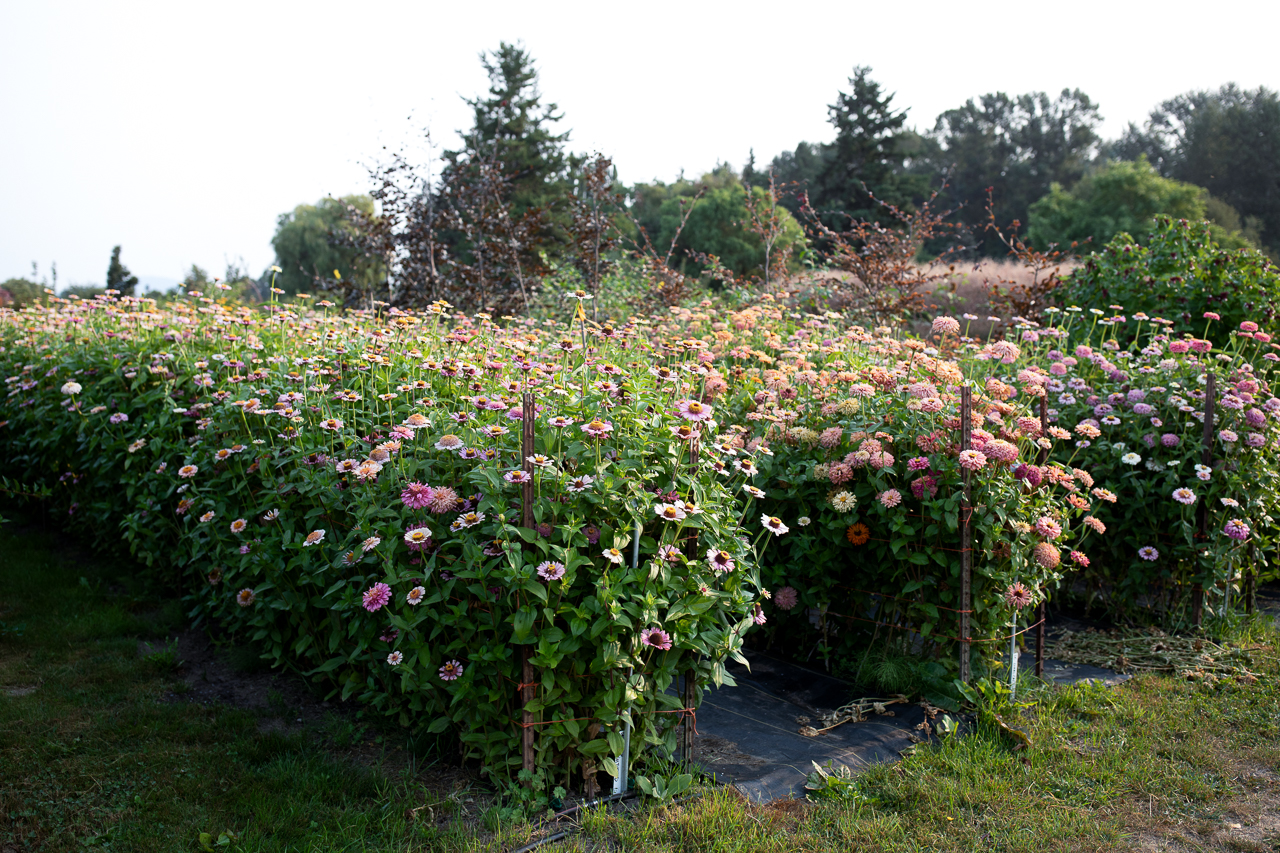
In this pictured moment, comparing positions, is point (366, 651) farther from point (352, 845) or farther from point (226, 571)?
point (226, 571)

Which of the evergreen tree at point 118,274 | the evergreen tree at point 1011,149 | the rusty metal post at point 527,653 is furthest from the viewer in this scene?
the evergreen tree at point 1011,149

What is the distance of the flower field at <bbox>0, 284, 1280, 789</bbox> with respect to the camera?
2400mm

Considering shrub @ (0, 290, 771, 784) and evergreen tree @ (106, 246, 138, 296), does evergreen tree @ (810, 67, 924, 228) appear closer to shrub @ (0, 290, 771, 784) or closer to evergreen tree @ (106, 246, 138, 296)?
evergreen tree @ (106, 246, 138, 296)

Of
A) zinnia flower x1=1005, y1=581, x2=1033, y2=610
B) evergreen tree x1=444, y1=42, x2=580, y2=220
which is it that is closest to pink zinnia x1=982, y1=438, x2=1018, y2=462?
zinnia flower x1=1005, y1=581, x2=1033, y2=610

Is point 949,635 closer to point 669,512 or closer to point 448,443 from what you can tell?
point 669,512

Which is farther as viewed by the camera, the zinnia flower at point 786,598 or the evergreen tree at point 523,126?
the evergreen tree at point 523,126

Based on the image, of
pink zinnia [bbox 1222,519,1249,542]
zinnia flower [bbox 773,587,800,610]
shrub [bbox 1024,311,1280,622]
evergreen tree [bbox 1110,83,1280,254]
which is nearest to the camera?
zinnia flower [bbox 773,587,800,610]

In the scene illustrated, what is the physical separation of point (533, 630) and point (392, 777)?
2.52 ft

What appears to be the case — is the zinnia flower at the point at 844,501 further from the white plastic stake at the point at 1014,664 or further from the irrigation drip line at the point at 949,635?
the white plastic stake at the point at 1014,664

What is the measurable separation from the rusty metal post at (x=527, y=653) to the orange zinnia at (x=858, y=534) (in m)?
1.49

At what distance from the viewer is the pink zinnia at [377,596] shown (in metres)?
2.42

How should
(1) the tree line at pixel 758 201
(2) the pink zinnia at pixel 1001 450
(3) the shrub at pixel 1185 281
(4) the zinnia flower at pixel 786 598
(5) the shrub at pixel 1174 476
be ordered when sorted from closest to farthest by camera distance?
(2) the pink zinnia at pixel 1001 450
(4) the zinnia flower at pixel 786 598
(5) the shrub at pixel 1174 476
(3) the shrub at pixel 1185 281
(1) the tree line at pixel 758 201

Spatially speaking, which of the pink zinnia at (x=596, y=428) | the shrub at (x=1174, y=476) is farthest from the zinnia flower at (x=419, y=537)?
the shrub at (x=1174, y=476)

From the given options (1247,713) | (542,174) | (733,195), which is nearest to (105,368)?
(1247,713)
